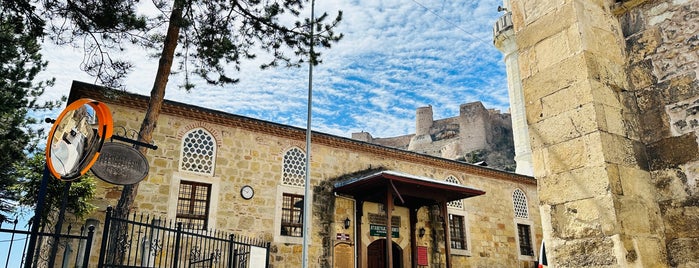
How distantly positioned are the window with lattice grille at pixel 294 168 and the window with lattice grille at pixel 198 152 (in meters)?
1.88

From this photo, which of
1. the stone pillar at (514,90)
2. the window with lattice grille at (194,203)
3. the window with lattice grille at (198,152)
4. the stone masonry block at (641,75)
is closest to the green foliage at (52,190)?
the window with lattice grille at (194,203)

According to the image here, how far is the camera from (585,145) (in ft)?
8.87

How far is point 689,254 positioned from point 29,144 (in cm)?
1465

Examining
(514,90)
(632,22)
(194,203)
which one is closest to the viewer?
(632,22)

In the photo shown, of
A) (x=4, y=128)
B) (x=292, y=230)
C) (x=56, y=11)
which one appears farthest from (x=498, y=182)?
(x=4, y=128)

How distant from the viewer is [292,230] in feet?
36.1

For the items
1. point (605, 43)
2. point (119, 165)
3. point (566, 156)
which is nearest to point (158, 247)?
point (119, 165)

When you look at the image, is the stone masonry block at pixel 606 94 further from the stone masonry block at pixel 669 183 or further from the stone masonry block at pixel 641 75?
the stone masonry block at pixel 669 183

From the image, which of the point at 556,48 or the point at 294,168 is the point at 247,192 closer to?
the point at 294,168

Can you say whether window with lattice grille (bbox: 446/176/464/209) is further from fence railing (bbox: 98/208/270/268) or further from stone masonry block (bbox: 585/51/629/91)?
stone masonry block (bbox: 585/51/629/91)

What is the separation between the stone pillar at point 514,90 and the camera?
22608 millimetres

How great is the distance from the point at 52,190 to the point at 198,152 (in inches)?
136

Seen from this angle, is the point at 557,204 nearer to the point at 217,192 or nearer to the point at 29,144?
the point at 217,192

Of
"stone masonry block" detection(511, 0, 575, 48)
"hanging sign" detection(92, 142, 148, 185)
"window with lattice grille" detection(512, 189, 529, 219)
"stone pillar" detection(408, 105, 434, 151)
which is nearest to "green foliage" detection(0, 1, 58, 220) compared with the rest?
"hanging sign" detection(92, 142, 148, 185)
